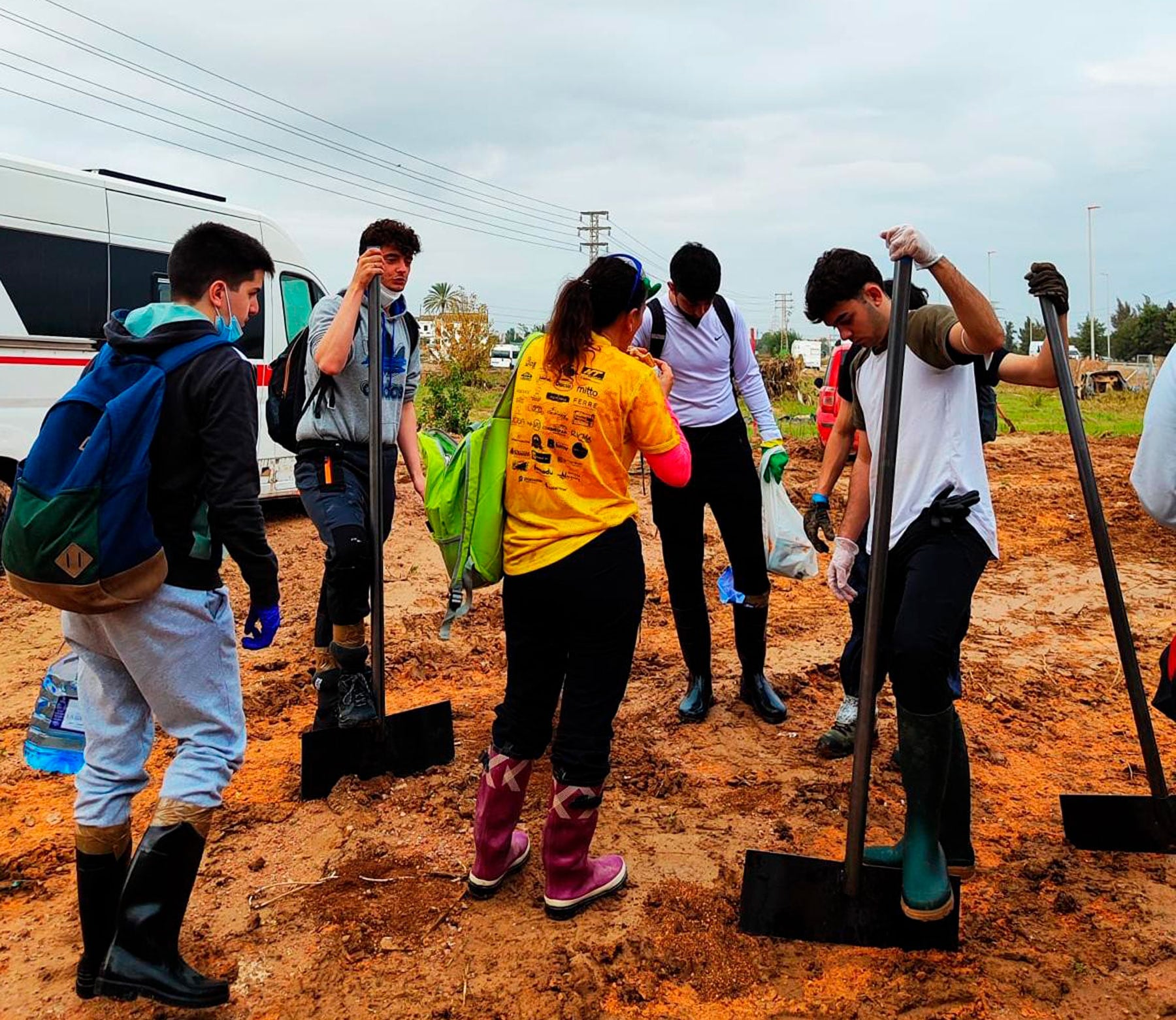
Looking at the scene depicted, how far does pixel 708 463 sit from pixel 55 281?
5972 mm

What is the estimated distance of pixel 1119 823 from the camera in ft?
10.8

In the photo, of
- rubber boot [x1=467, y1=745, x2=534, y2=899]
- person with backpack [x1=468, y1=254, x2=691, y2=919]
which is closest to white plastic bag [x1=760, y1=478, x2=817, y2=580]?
person with backpack [x1=468, y1=254, x2=691, y2=919]

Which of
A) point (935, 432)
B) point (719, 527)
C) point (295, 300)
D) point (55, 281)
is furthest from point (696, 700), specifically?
point (295, 300)

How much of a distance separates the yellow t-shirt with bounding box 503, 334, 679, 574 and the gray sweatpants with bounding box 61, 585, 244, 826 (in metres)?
0.87

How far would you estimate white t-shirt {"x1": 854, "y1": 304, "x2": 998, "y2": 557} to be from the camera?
289 cm

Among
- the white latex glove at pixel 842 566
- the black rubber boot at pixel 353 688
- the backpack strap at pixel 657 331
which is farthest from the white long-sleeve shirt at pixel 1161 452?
the black rubber boot at pixel 353 688

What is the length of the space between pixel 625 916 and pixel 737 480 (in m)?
2.10

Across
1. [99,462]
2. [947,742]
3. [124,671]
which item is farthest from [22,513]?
[947,742]

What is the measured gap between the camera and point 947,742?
2.78 meters

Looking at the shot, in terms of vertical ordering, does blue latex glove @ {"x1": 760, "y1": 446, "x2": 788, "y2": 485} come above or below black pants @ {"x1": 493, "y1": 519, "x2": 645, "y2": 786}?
above

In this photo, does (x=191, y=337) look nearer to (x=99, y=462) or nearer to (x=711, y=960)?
(x=99, y=462)

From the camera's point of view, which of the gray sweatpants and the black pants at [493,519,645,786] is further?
the black pants at [493,519,645,786]

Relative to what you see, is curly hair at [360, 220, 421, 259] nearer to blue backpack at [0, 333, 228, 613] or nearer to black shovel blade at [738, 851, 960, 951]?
blue backpack at [0, 333, 228, 613]

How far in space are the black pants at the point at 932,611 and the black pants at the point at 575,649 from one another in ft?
2.54
